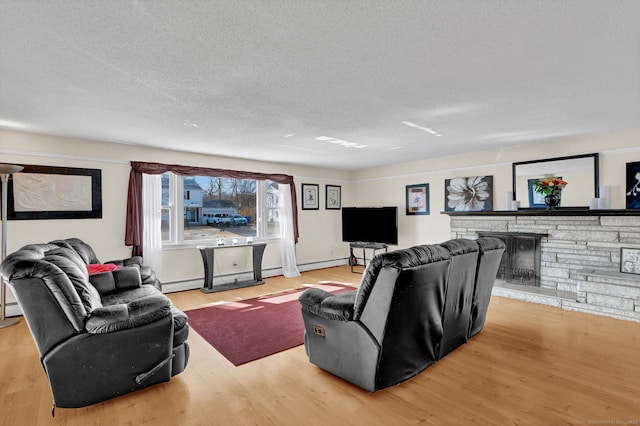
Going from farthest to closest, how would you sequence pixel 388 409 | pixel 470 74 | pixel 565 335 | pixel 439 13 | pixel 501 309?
pixel 501 309
pixel 565 335
pixel 470 74
pixel 388 409
pixel 439 13

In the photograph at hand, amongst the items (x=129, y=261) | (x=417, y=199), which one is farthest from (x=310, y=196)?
(x=129, y=261)

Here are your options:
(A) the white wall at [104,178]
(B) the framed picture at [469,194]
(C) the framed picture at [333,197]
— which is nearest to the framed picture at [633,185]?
(B) the framed picture at [469,194]

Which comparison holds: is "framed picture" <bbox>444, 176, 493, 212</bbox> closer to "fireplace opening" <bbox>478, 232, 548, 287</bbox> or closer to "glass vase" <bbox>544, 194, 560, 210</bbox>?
"fireplace opening" <bbox>478, 232, 548, 287</bbox>

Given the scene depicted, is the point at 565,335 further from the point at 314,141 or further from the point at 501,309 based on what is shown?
the point at 314,141

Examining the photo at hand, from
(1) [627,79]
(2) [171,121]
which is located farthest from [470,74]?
(2) [171,121]

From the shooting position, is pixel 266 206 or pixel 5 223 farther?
pixel 266 206

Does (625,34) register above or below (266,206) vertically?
above

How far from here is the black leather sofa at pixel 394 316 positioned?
2223mm

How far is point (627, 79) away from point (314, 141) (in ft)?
11.0

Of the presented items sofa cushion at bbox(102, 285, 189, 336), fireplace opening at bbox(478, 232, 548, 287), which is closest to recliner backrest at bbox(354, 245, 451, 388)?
sofa cushion at bbox(102, 285, 189, 336)

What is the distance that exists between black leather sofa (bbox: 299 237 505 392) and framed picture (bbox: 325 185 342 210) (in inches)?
191

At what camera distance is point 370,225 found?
695 cm

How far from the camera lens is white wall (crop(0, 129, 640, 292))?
167 inches

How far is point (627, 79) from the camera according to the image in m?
2.64
